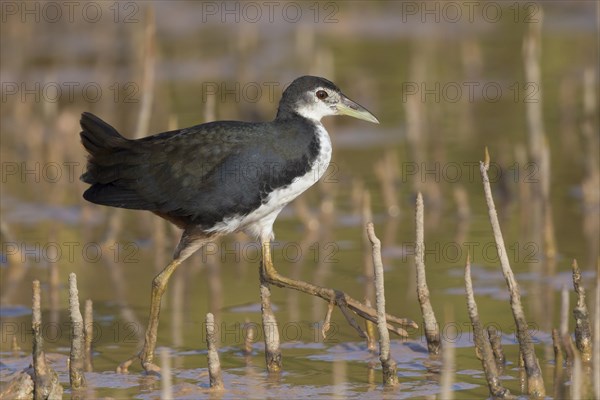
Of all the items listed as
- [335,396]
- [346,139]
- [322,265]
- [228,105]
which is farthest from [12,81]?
[335,396]

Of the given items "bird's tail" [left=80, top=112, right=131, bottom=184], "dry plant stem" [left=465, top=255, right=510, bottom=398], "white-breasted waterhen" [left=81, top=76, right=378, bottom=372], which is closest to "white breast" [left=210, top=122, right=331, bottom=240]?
"white-breasted waterhen" [left=81, top=76, right=378, bottom=372]

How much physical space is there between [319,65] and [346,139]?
3.79ft

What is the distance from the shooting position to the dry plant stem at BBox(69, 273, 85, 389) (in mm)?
7324

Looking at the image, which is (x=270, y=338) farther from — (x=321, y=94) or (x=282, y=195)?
(x=321, y=94)

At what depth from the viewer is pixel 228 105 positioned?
1647cm

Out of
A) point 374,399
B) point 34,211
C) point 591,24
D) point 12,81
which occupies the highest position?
point 591,24

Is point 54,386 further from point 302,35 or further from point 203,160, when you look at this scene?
point 302,35

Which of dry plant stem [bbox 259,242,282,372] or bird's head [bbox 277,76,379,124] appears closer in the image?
dry plant stem [bbox 259,242,282,372]

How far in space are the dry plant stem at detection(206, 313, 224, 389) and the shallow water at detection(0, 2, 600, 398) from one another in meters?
0.13

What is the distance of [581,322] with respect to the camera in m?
7.45

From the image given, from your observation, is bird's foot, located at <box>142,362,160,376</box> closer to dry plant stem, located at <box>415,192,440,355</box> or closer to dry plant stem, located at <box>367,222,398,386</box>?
dry plant stem, located at <box>367,222,398,386</box>

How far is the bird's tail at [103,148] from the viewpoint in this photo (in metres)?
8.48

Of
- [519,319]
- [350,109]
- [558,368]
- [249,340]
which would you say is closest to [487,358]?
[519,319]

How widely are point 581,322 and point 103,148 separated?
3249 millimetres
